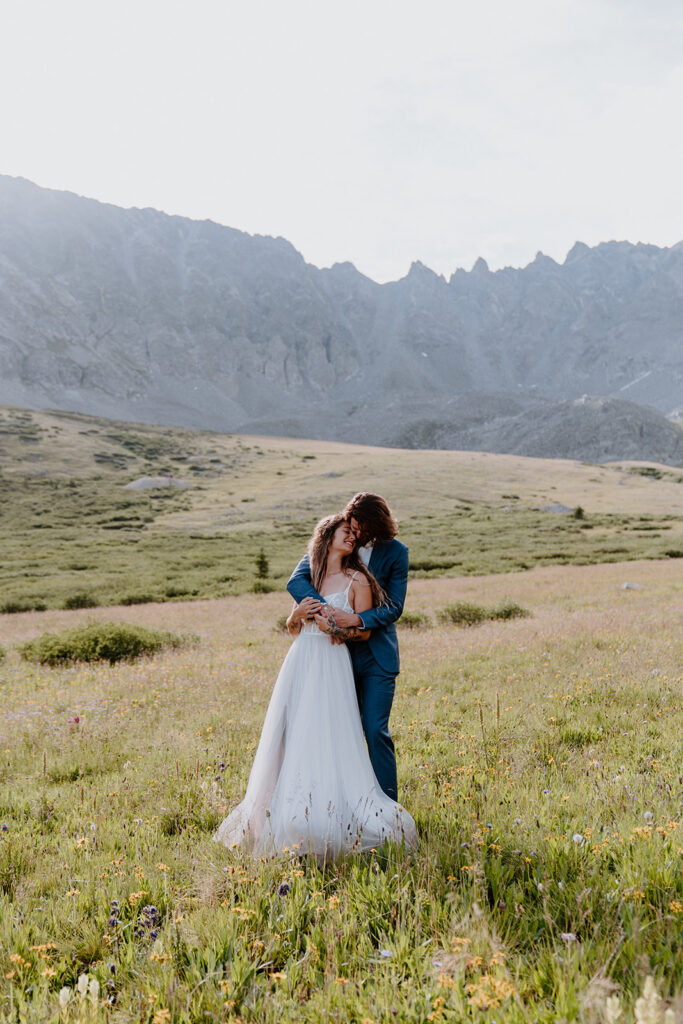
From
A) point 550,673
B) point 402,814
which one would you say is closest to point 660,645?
point 550,673

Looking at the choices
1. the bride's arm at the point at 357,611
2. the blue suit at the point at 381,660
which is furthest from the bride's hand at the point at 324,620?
the blue suit at the point at 381,660

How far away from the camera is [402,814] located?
178 inches

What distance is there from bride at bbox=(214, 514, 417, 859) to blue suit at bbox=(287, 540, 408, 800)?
13 cm

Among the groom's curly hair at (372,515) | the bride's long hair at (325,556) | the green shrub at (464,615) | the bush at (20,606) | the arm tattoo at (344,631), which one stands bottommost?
the bush at (20,606)

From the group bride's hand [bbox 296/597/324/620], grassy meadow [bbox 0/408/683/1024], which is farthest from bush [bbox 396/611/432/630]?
bride's hand [bbox 296/597/324/620]

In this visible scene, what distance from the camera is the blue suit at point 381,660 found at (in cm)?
489

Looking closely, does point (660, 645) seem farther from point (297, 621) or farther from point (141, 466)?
point (141, 466)

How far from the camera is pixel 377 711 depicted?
4922 millimetres

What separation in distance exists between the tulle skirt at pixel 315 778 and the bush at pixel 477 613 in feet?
44.8

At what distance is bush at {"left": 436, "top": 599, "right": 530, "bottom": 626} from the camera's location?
18.1 meters

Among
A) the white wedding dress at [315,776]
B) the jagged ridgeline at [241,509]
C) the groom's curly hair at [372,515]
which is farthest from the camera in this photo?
the jagged ridgeline at [241,509]

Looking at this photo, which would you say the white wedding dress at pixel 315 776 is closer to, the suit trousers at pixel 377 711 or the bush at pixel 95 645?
the suit trousers at pixel 377 711

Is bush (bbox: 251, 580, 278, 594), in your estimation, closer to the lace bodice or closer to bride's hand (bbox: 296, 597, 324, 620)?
the lace bodice

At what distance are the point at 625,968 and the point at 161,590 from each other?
A: 35450 mm
